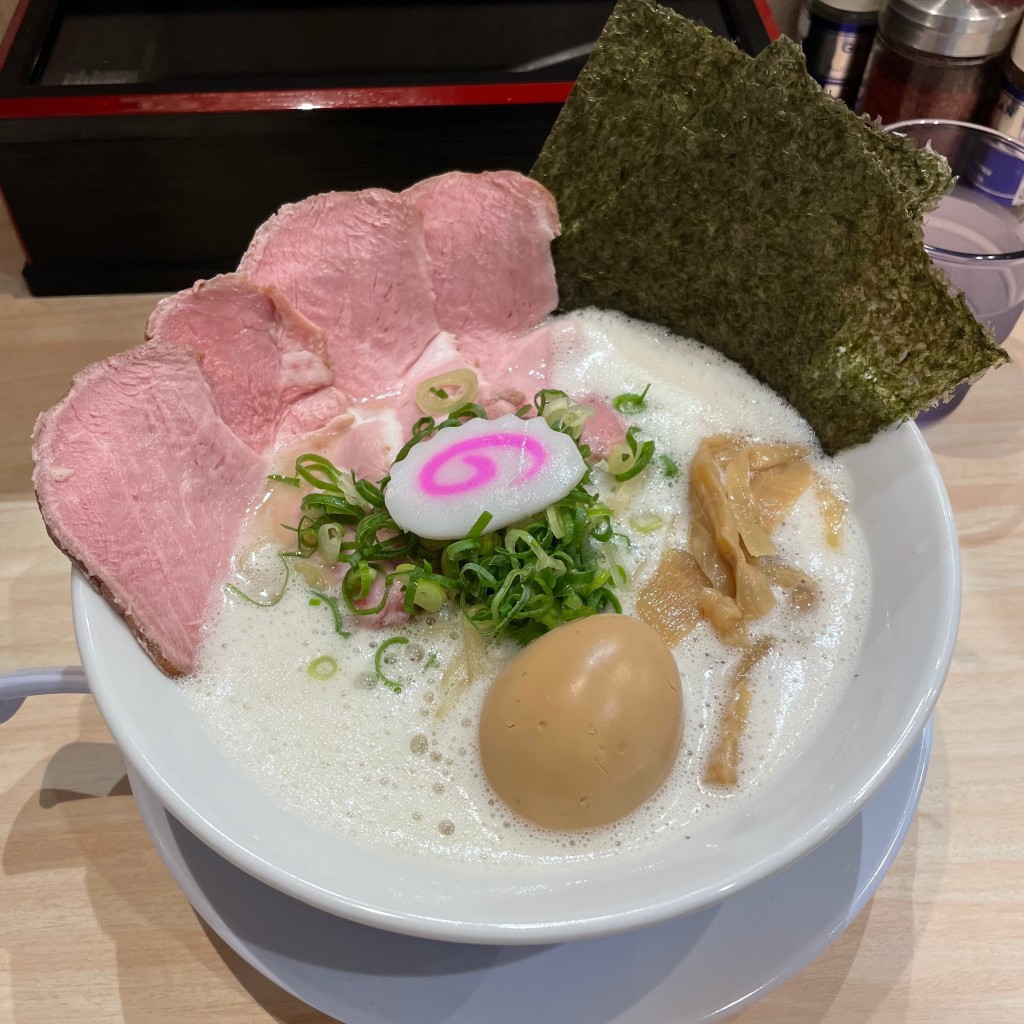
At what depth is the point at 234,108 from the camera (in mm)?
1395

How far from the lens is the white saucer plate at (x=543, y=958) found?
83 cm

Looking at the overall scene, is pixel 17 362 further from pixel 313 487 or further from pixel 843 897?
pixel 843 897

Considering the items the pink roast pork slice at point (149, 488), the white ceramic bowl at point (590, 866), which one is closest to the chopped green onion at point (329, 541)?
the pink roast pork slice at point (149, 488)

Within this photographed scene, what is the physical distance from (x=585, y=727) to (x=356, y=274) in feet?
2.28

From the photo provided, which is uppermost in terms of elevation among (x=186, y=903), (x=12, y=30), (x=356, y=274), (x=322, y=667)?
(x=12, y=30)

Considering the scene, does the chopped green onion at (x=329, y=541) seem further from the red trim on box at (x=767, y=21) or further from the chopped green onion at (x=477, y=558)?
the red trim on box at (x=767, y=21)

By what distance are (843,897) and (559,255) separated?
87cm

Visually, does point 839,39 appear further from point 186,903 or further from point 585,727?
point 186,903

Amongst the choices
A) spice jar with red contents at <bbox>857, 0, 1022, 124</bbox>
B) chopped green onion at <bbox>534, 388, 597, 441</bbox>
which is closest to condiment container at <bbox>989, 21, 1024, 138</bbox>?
spice jar with red contents at <bbox>857, 0, 1022, 124</bbox>

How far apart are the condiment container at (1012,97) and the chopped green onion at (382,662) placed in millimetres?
1409

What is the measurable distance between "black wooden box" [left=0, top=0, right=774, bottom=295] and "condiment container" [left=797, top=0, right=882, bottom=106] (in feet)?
0.79

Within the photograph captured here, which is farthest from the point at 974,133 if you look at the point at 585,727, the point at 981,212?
the point at 585,727

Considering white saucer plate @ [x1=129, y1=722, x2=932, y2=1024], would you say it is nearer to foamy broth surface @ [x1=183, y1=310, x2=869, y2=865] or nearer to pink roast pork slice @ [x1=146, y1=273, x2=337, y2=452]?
foamy broth surface @ [x1=183, y1=310, x2=869, y2=865]

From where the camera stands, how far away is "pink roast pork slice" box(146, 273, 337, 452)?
1.06m
